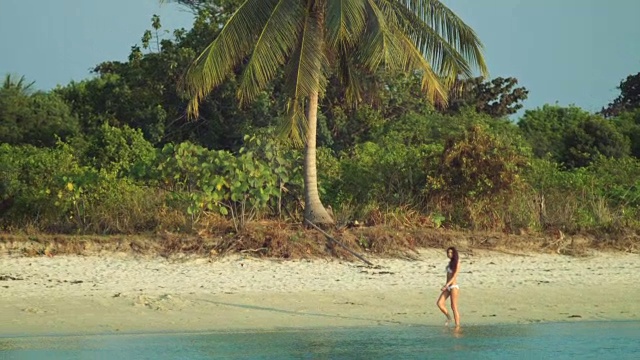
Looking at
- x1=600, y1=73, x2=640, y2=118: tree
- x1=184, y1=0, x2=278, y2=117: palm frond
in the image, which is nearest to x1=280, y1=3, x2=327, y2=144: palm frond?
x1=184, y1=0, x2=278, y2=117: palm frond

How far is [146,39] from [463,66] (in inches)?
454

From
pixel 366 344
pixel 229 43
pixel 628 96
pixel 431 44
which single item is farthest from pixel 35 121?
pixel 628 96

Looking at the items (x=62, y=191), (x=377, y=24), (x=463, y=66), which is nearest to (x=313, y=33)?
(x=377, y=24)

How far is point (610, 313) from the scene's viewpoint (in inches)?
504

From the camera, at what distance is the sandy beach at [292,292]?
12195 millimetres

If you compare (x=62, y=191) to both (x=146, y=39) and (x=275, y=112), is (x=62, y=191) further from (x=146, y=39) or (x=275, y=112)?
(x=146, y=39)

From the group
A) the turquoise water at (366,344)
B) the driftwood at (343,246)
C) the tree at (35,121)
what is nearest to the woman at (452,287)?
the turquoise water at (366,344)

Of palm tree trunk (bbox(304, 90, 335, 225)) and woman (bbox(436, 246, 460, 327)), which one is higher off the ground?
palm tree trunk (bbox(304, 90, 335, 225))

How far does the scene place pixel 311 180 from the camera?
17.0 m

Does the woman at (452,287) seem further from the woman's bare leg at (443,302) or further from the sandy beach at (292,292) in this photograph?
the sandy beach at (292,292)

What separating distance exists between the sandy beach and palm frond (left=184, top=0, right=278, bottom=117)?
309cm

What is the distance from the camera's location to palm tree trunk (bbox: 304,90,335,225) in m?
16.8

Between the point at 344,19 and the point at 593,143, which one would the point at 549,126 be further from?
the point at 344,19

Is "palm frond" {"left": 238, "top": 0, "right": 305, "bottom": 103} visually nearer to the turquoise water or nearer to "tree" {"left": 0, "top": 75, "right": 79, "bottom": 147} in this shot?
the turquoise water
